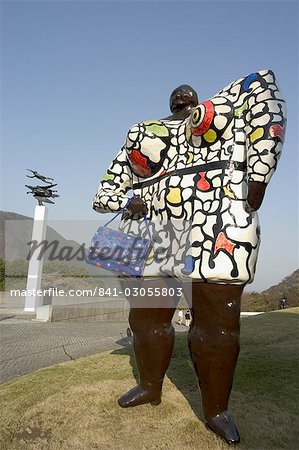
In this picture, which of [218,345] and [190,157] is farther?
[190,157]

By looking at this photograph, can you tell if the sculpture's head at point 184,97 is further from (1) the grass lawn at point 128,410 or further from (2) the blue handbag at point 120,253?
(1) the grass lawn at point 128,410

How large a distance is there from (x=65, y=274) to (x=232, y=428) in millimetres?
17161

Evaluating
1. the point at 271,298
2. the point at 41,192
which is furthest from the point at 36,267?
the point at 271,298

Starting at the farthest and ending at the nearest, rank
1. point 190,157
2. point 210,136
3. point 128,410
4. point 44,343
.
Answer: point 44,343, point 128,410, point 190,157, point 210,136

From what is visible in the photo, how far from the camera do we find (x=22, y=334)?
787 cm

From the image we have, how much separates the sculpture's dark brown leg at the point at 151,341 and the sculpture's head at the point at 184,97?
122 cm

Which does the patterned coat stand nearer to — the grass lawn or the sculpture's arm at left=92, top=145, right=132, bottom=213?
the sculpture's arm at left=92, top=145, right=132, bottom=213

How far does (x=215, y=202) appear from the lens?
2.27m

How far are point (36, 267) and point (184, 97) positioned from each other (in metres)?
9.90

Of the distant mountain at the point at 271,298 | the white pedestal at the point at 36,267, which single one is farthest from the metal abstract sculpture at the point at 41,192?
the distant mountain at the point at 271,298

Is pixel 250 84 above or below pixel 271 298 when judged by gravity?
above

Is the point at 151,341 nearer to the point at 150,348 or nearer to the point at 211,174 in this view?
the point at 150,348

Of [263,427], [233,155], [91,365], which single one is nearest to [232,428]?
[263,427]

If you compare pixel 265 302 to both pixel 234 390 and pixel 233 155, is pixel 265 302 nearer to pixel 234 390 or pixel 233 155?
pixel 234 390
